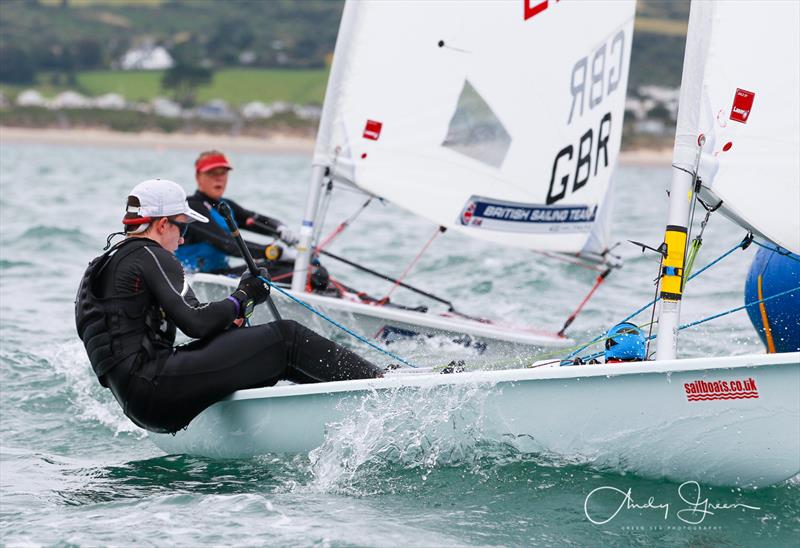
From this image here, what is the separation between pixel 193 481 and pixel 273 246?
9.13 feet

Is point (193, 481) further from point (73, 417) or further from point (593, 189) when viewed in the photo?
point (593, 189)

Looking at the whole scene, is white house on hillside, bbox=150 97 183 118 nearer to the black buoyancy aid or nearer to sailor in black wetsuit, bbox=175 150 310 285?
sailor in black wetsuit, bbox=175 150 310 285

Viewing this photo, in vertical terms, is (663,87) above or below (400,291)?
above

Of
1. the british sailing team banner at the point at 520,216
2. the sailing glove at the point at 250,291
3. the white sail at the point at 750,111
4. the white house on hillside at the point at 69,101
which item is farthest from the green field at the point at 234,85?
the white sail at the point at 750,111

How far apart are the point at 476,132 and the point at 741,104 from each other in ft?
8.79

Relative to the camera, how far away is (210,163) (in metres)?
6.54

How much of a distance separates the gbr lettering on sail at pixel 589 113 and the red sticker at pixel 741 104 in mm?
2619

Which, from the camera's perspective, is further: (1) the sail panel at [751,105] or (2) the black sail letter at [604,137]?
(2) the black sail letter at [604,137]

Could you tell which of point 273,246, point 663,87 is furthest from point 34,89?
point 273,246

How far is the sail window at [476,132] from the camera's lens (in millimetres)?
6434

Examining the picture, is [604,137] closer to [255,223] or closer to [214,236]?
[255,223]

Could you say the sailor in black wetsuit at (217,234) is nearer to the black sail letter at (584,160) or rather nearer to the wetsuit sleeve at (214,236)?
the wetsuit sleeve at (214,236)

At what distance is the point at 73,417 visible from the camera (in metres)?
5.19

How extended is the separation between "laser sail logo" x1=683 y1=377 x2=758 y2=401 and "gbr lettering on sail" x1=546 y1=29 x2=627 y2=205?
3099 millimetres
